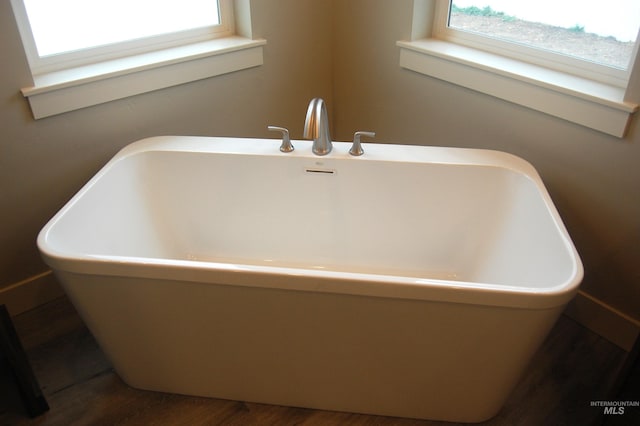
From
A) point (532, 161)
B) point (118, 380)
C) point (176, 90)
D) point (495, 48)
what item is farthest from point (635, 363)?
point (176, 90)

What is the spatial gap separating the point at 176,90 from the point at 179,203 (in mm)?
477

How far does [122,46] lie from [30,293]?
104 cm

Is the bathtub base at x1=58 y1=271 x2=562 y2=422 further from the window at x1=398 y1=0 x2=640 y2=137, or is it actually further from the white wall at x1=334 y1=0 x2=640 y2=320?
the window at x1=398 y1=0 x2=640 y2=137

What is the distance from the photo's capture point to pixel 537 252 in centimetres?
154

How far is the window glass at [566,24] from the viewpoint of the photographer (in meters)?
1.60

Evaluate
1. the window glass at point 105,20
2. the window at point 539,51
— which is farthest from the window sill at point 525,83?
the window glass at point 105,20

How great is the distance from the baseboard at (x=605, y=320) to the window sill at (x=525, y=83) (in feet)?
2.06

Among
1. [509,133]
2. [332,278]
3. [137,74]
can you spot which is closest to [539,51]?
[509,133]

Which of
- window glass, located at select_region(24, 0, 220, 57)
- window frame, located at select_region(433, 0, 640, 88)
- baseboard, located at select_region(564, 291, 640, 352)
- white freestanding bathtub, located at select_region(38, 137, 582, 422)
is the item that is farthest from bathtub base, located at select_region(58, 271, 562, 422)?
window glass, located at select_region(24, 0, 220, 57)

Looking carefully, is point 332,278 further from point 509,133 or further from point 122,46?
point 122,46

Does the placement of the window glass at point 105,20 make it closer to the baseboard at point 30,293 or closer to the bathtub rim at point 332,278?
the bathtub rim at point 332,278

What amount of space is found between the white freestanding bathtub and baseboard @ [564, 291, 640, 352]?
1.31 ft

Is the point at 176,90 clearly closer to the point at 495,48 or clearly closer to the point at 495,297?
the point at 495,48

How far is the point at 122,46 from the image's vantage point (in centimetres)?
201
